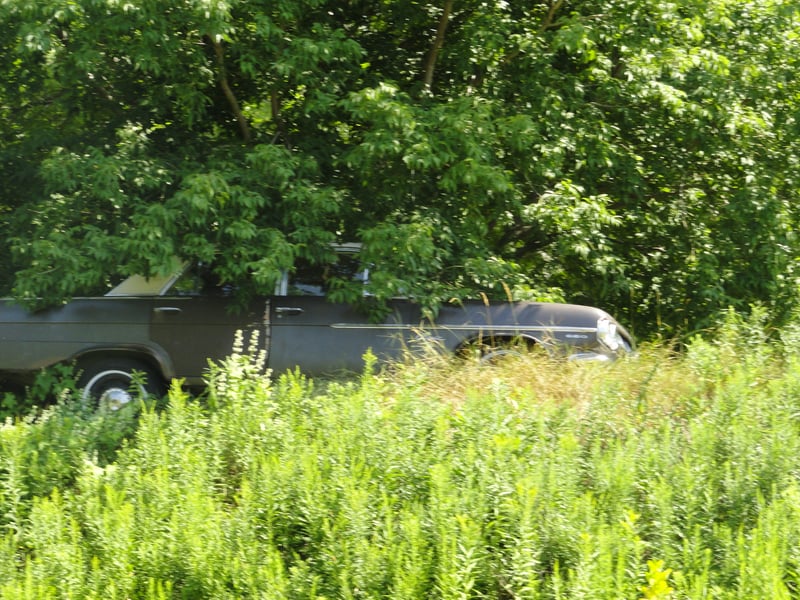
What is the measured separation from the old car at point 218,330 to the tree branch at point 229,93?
1760 mm

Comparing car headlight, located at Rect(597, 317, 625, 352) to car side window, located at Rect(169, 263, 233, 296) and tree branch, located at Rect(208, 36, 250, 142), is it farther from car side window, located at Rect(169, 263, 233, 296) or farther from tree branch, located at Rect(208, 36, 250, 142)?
tree branch, located at Rect(208, 36, 250, 142)

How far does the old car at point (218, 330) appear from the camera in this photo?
26.2ft

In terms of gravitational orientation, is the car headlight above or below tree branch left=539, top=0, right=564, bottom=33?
below

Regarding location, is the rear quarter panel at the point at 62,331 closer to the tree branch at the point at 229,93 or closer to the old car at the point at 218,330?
the old car at the point at 218,330

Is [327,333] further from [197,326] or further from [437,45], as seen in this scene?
[437,45]

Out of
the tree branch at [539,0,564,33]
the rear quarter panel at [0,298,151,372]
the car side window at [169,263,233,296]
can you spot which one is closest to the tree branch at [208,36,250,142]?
the car side window at [169,263,233,296]

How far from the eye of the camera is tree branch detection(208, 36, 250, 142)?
8523 mm

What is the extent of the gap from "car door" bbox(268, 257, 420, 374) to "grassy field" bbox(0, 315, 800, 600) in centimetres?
215

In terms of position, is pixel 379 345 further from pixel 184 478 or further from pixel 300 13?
pixel 184 478

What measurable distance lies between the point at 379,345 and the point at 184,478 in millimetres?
3626

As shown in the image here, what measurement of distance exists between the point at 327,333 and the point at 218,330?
2.98 feet

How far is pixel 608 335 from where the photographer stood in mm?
8133

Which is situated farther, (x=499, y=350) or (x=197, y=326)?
(x=197, y=326)

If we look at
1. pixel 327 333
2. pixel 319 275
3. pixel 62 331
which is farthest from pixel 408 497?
pixel 62 331
